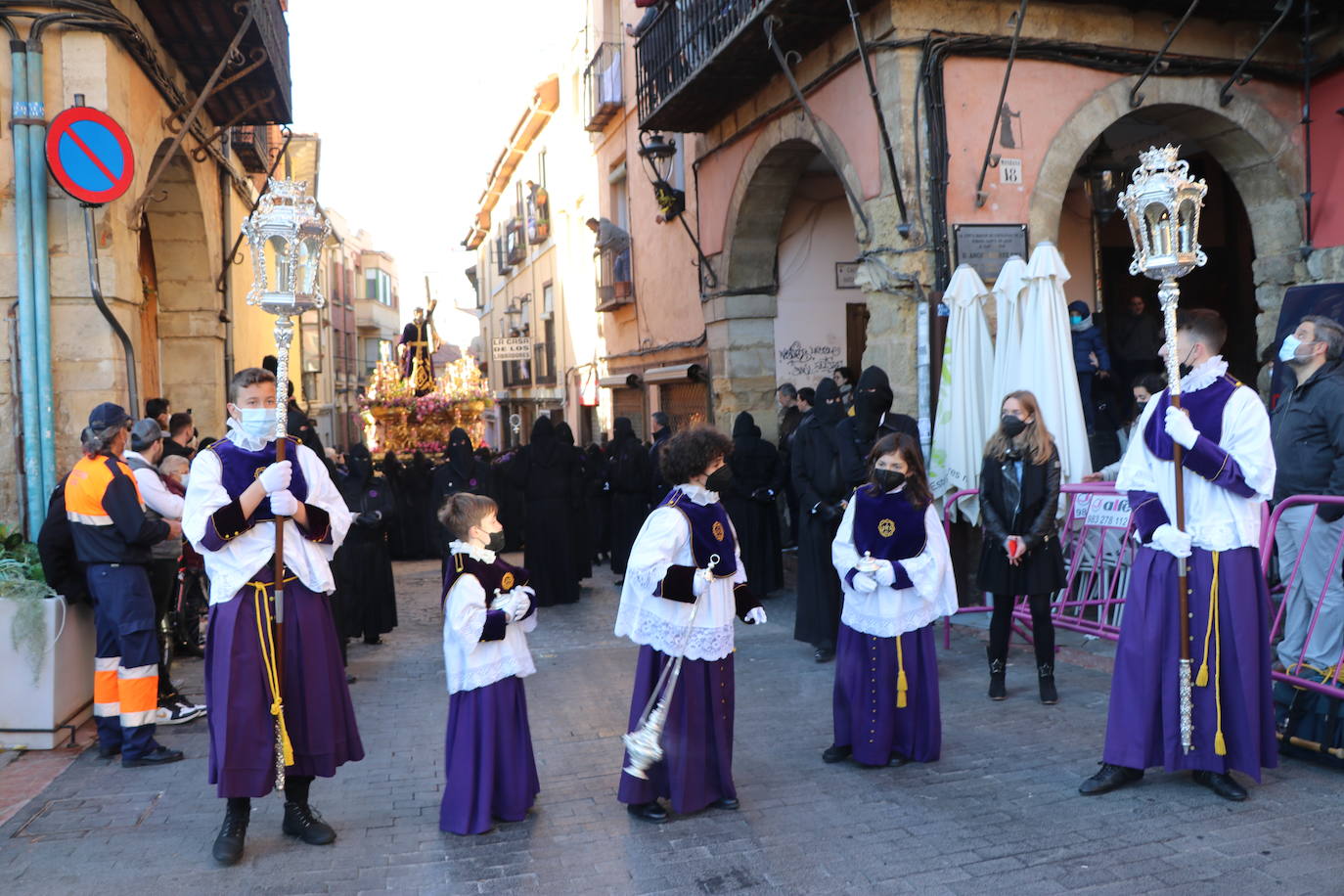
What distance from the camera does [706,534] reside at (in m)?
4.60

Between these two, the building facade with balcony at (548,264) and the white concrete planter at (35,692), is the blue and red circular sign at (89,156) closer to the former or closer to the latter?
the white concrete planter at (35,692)

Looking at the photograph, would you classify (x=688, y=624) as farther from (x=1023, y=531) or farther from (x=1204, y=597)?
(x=1023, y=531)

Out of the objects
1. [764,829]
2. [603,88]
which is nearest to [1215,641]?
[764,829]

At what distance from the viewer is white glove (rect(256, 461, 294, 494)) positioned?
13.7 feet

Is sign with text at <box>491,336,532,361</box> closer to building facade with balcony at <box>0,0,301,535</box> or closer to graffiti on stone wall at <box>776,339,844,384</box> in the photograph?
graffiti on stone wall at <box>776,339,844,384</box>

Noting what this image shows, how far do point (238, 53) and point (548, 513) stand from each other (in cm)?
578

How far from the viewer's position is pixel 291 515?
4.25m

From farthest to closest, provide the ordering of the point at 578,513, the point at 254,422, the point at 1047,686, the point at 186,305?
the point at 186,305
the point at 578,513
the point at 1047,686
the point at 254,422

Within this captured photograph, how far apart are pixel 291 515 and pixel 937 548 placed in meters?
2.95

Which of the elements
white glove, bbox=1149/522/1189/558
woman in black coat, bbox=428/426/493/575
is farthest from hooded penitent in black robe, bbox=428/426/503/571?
white glove, bbox=1149/522/1189/558

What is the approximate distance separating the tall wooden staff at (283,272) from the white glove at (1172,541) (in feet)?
11.7

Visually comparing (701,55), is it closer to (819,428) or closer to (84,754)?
(819,428)

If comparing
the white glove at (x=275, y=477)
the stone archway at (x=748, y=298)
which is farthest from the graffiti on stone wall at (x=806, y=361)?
the white glove at (x=275, y=477)

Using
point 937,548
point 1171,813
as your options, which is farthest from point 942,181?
point 1171,813
